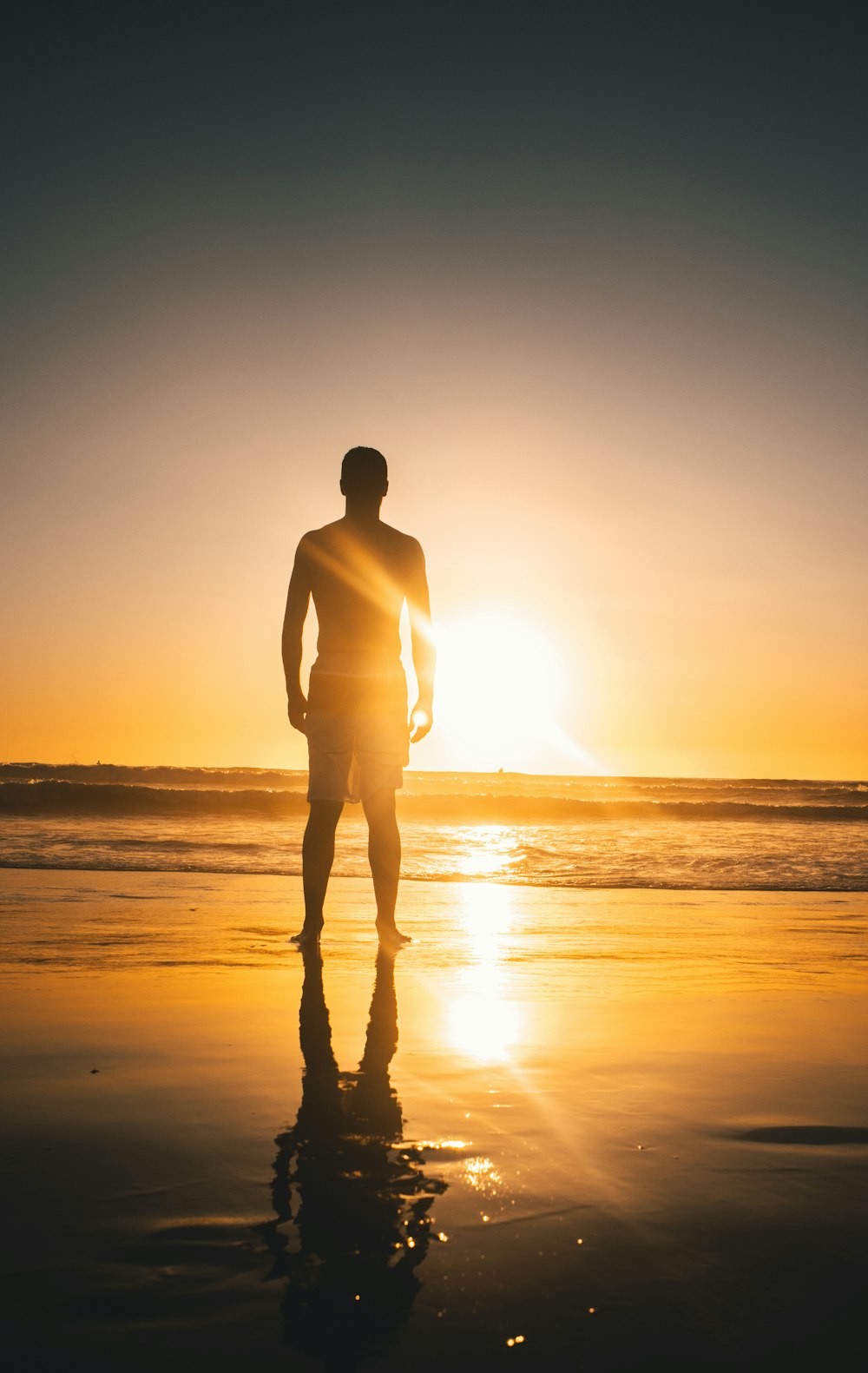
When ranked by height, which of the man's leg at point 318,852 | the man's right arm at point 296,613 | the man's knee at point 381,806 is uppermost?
the man's right arm at point 296,613

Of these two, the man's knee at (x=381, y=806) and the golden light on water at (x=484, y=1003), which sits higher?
the man's knee at (x=381, y=806)

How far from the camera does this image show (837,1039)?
2.56 meters

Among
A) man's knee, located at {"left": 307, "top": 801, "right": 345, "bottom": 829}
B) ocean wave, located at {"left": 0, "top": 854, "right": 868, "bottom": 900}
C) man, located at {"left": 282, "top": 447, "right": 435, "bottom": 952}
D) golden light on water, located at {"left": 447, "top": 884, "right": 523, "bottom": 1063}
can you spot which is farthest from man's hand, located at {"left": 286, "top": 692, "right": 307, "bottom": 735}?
ocean wave, located at {"left": 0, "top": 854, "right": 868, "bottom": 900}

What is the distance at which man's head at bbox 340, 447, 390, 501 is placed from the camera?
4.70m

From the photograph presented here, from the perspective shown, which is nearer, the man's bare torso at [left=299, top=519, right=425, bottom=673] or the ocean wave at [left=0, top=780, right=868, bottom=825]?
the man's bare torso at [left=299, top=519, right=425, bottom=673]

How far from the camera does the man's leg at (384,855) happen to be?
4477 millimetres

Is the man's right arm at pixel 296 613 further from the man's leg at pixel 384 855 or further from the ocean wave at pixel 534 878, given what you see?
the ocean wave at pixel 534 878

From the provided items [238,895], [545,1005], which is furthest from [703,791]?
[545,1005]

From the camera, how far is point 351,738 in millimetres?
4562

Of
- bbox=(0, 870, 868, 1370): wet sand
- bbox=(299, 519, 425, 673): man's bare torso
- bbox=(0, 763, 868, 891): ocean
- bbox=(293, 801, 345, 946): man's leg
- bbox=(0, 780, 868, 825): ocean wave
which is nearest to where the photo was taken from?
bbox=(0, 870, 868, 1370): wet sand

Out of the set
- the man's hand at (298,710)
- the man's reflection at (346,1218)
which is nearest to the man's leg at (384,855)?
the man's hand at (298,710)

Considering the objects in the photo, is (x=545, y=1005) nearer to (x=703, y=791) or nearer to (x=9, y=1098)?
(x=9, y=1098)

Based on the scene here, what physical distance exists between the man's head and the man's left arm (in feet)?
1.08

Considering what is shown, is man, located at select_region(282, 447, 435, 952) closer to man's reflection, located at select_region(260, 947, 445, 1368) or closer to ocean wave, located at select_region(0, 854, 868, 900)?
man's reflection, located at select_region(260, 947, 445, 1368)
